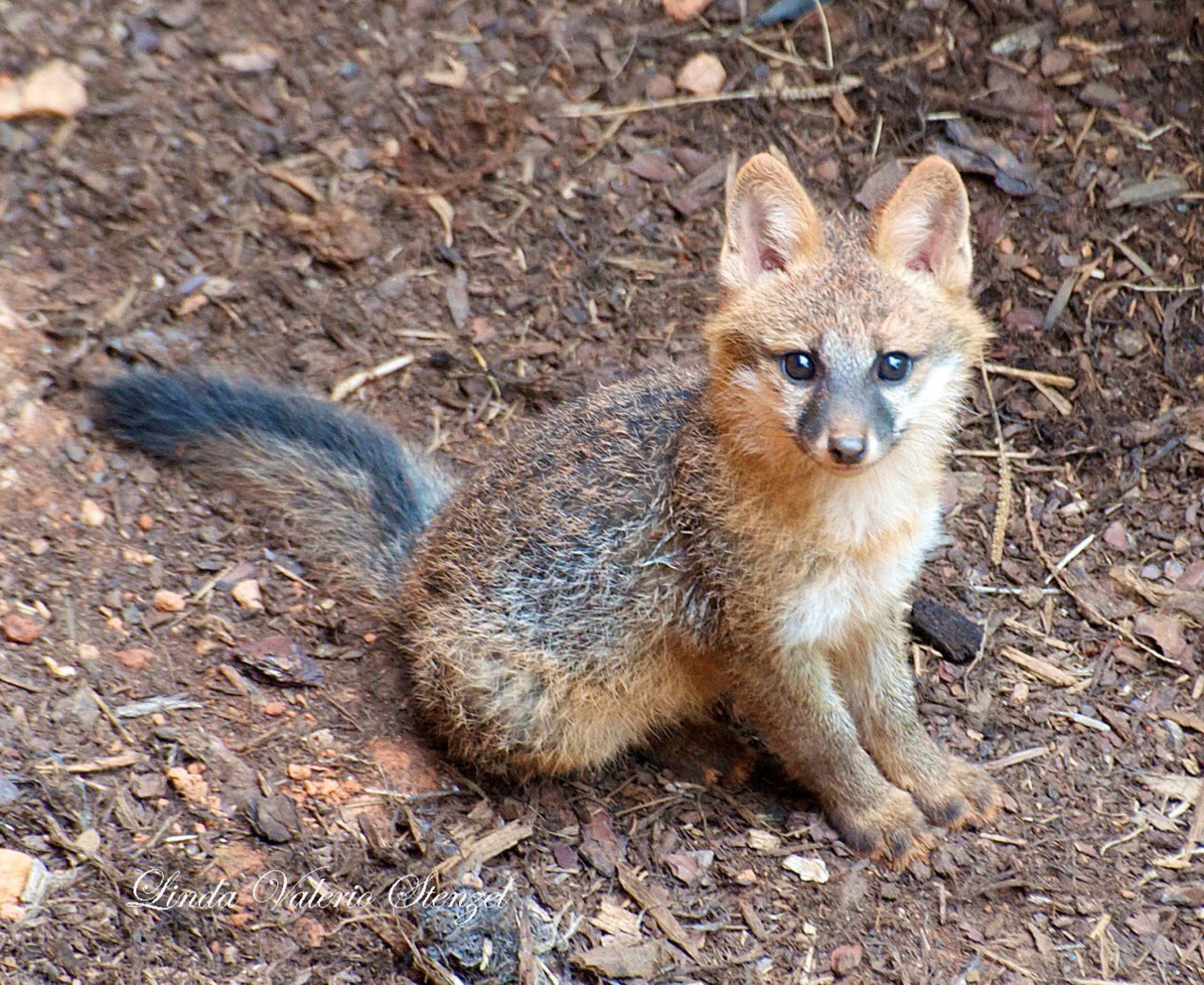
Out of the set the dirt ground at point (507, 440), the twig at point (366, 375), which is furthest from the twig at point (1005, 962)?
the twig at point (366, 375)

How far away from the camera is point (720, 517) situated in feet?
14.7

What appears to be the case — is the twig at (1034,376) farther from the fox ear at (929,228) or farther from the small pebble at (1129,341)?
the fox ear at (929,228)

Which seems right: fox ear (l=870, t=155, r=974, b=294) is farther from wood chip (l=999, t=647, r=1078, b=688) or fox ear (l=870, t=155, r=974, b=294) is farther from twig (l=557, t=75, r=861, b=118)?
twig (l=557, t=75, r=861, b=118)

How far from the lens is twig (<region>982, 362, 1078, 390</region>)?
19.7 feet

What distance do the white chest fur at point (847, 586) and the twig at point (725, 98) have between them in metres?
2.94

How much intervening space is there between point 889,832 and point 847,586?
984 mm

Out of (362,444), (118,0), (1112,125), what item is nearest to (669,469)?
(362,444)

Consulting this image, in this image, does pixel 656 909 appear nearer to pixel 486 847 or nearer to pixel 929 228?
pixel 486 847

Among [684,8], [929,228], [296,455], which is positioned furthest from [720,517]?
[684,8]

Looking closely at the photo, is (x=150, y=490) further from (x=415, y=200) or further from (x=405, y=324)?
(x=415, y=200)

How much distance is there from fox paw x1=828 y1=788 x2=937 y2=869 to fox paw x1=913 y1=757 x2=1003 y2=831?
13cm

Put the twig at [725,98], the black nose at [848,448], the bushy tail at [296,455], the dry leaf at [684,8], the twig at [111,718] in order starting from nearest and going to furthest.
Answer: the black nose at [848,448] → the twig at [111,718] → the bushy tail at [296,455] → the twig at [725,98] → the dry leaf at [684,8]

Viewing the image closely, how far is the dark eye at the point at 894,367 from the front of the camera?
13.4ft

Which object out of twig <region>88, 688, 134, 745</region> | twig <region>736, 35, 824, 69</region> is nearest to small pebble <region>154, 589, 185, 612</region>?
twig <region>88, 688, 134, 745</region>
